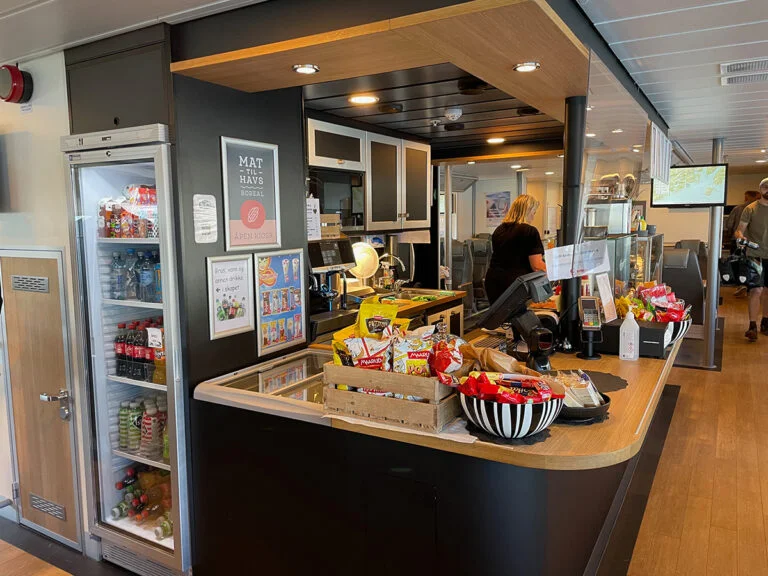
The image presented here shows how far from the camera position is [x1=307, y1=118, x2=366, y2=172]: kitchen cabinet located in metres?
3.57

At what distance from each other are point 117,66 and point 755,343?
7071 mm

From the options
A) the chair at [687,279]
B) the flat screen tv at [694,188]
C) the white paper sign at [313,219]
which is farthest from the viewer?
the chair at [687,279]

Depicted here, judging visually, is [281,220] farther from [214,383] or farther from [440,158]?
[440,158]

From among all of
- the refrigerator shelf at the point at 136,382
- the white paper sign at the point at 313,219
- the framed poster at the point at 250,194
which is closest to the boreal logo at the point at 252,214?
the framed poster at the point at 250,194

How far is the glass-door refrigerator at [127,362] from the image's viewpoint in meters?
2.35

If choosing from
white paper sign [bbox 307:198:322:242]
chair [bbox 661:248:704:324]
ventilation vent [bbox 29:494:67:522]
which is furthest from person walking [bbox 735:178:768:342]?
ventilation vent [bbox 29:494:67:522]

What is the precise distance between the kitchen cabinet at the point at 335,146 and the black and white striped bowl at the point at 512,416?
7.77 feet

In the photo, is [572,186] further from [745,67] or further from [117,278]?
[117,278]

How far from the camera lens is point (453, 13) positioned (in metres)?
1.53

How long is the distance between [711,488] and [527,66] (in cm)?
258

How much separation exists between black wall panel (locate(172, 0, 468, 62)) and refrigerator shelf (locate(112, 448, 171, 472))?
163 cm

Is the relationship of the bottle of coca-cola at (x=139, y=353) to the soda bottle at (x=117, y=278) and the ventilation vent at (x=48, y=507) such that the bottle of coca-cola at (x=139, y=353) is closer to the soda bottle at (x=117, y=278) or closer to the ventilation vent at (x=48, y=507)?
the soda bottle at (x=117, y=278)

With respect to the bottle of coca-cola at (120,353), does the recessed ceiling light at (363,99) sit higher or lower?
higher

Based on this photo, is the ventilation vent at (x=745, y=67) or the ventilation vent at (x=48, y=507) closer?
the ventilation vent at (x=48, y=507)
